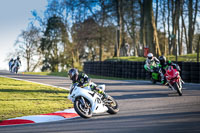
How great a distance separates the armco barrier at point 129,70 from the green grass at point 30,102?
27.0ft

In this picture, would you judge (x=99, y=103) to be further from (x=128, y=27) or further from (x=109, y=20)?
(x=128, y=27)

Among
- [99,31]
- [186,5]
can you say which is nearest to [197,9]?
[186,5]

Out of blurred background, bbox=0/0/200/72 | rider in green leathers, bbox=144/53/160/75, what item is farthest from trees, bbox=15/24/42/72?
rider in green leathers, bbox=144/53/160/75

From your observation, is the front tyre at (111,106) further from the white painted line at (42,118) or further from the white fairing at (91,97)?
the white painted line at (42,118)

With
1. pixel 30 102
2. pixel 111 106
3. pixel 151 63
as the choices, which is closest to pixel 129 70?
pixel 151 63

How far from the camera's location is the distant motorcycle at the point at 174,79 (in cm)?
1210

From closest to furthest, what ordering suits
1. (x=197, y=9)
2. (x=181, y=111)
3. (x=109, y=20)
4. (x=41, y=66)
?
(x=181, y=111), (x=197, y=9), (x=109, y=20), (x=41, y=66)

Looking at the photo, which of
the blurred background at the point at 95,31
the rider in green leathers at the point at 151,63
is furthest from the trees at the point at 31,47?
the rider in green leathers at the point at 151,63

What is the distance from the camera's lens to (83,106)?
7789 millimetres

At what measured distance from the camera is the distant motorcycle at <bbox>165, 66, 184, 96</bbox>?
12099 millimetres

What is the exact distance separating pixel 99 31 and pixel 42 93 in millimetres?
30630

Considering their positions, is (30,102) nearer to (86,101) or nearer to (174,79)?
(86,101)

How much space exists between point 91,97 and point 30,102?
3592mm

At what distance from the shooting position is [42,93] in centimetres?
1290
